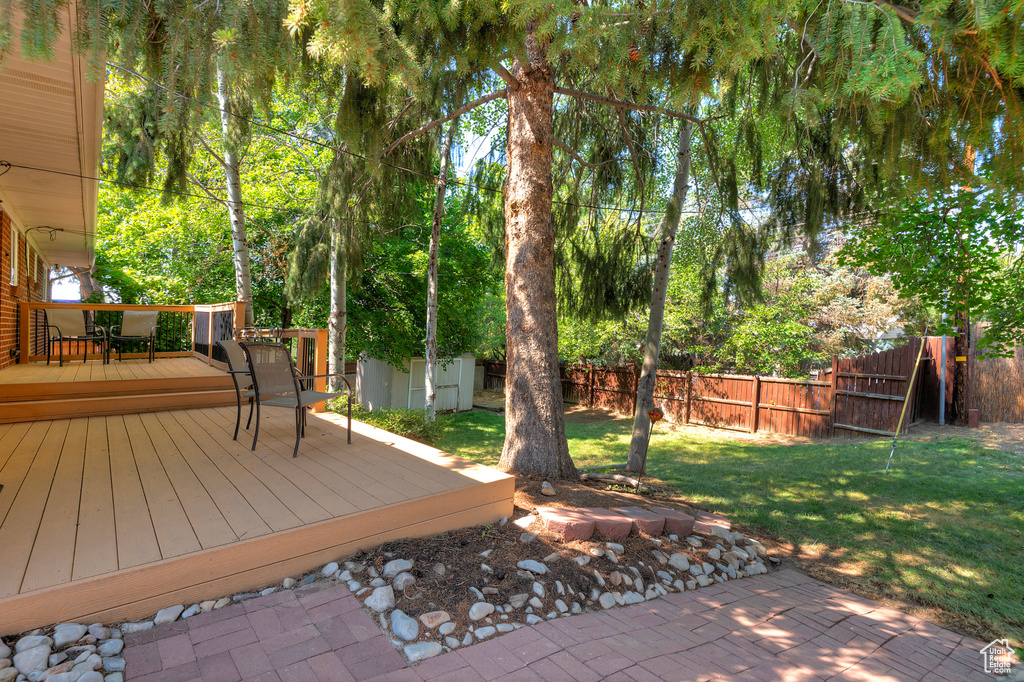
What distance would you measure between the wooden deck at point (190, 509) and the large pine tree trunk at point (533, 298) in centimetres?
96

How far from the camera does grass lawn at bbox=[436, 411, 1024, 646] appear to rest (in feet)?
11.9

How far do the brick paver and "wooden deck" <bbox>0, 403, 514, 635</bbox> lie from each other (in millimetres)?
189

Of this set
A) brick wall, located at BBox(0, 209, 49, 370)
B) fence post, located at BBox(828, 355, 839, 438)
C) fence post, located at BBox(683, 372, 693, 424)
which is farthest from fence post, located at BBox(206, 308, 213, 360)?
fence post, located at BBox(828, 355, 839, 438)

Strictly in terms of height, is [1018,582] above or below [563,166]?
below

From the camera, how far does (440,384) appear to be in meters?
14.4

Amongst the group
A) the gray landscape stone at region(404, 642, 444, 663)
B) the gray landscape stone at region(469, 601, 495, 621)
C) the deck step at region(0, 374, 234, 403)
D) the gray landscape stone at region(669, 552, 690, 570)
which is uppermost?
the deck step at region(0, 374, 234, 403)

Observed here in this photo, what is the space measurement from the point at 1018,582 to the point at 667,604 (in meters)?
2.91

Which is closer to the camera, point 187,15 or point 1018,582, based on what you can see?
point 187,15

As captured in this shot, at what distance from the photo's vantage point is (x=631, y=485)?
16.9ft

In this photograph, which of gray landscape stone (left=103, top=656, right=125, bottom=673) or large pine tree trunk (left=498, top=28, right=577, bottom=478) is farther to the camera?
large pine tree trunk (left=498, top=28, right=577, bottom=478)

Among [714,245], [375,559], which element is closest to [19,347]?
[375,559]

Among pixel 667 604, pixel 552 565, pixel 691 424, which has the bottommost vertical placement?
pixel 691 424

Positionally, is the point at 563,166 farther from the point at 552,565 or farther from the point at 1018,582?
the point at 1018,582

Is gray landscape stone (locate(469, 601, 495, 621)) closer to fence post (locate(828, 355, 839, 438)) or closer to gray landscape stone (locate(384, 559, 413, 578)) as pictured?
gray landscape stone (locate(384, 559, 413, 578))
